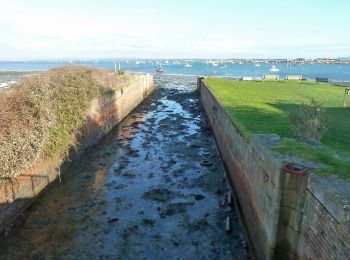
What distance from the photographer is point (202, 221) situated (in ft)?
40.0

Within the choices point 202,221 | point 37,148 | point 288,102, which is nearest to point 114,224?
point 202,221

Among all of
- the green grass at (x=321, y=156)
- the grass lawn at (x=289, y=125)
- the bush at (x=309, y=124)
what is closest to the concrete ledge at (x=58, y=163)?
the grass lawn at (x=289, y=125)

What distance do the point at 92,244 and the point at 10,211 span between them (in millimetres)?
3619

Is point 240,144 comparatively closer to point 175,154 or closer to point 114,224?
point 114,224

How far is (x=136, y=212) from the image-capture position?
42.4ft

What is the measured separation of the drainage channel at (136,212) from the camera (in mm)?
10469

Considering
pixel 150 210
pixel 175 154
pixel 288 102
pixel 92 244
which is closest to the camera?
pixel 92 244

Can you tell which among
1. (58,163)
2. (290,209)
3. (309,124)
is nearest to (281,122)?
(309,124)

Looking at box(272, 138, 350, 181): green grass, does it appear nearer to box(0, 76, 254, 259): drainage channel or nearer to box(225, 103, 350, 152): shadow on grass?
box(225, 103, 350, 152): shadow on grass

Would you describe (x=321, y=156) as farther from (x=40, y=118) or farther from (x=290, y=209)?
(x=40, y=118)

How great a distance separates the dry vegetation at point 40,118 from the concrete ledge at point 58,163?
1.67 ft

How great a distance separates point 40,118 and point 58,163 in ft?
9.51

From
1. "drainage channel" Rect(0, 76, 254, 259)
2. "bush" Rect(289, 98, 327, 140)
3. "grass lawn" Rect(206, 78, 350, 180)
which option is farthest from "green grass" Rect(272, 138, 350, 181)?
"drainage channel" Rect(0, 76, 254, 259)

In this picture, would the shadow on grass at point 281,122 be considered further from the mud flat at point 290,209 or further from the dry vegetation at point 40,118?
the dry vegetation at point 40,118
